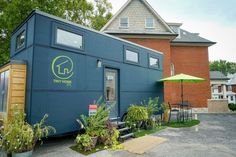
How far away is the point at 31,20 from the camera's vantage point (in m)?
5.15

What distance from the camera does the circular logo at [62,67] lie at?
5.26 meters

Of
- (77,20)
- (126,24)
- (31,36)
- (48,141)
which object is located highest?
(77,20)

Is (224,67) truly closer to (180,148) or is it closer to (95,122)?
(180,148)

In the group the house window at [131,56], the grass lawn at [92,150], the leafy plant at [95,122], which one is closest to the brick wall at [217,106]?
the house window at [131,56]

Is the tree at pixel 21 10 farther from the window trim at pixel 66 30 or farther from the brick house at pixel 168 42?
the window trim at pixel 66 30

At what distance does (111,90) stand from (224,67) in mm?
72638

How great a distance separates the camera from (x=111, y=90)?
741 centimetres

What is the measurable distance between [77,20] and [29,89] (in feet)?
53.6

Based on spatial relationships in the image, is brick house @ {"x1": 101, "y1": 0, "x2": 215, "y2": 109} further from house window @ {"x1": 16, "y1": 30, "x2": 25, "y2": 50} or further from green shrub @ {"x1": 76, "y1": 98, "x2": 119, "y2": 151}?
green shrub @ {"x1": 76, "y1": 98, "x2": 119, "y2": 151}

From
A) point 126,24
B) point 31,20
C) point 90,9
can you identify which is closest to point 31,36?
point 31,20

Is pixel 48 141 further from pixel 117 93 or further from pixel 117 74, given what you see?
pixel 117 74

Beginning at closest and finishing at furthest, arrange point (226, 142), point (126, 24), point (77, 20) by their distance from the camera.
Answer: point (226, 142) < point (126, 24) < point (77, 20)

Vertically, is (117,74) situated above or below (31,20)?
below

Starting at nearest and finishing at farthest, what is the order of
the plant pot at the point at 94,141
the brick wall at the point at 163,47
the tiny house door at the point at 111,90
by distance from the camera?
the plant pot at the point at 94,141, the tiny house door at the point at 111,90, the brick wall at the point at 163,47
